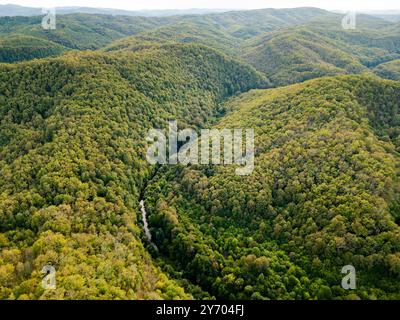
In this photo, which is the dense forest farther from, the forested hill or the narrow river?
the narrow river

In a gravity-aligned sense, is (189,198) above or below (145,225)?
above

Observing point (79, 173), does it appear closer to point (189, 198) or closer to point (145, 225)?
point (145, 225)

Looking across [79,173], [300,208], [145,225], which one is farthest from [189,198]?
[300,208]

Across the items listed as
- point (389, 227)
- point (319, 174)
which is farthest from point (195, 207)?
point (389, 227)

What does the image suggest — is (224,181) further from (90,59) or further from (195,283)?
(90,59)

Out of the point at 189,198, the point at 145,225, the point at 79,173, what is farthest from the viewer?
the point at 189,198

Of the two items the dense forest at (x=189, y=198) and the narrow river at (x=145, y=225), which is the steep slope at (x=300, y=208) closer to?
the dense forest at (x=189, y=198)

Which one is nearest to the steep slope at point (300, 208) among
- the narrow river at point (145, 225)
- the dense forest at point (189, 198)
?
the dense forest at point (189, 198)
